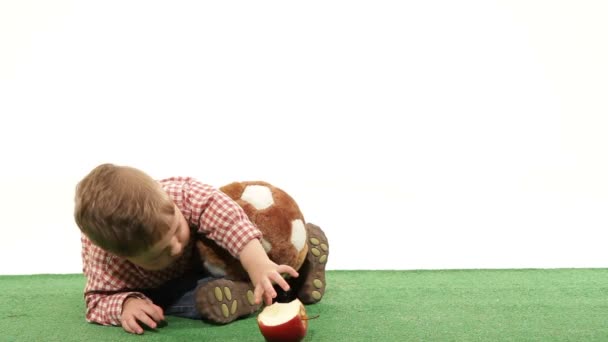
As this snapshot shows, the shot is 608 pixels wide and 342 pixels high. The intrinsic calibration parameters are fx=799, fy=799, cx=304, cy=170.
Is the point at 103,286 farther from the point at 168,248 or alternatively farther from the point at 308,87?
the point at 308,87

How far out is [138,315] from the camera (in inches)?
53.7

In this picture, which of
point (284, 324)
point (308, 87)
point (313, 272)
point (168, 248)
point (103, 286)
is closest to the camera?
point (284, 324)

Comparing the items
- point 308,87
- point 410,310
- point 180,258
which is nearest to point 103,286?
point 180,258

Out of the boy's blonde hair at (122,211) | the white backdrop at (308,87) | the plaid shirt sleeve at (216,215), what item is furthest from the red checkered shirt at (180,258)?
the white backdrop at (308,87)

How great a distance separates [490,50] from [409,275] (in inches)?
75.7

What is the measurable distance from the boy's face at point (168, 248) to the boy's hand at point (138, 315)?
6 cm

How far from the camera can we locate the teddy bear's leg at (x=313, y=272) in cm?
150

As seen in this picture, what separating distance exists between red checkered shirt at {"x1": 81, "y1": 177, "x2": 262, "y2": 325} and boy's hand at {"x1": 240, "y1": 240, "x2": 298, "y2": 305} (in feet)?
0.06

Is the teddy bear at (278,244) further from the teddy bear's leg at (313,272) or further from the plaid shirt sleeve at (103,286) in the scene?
the plaid shirt sleeve at (103,286)

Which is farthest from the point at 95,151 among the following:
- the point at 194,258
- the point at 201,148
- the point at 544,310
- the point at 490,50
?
the point at 544,310

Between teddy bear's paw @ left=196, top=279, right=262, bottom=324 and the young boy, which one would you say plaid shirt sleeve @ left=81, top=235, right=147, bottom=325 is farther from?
teddy bear's paw @ left=196, top=279, right=262, bottom=324

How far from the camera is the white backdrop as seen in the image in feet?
10.8

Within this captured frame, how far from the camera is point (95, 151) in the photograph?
3275mm

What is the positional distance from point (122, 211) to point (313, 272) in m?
0.45
